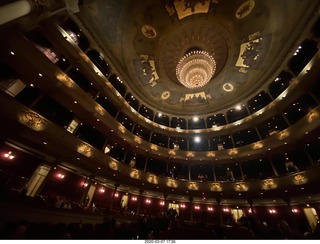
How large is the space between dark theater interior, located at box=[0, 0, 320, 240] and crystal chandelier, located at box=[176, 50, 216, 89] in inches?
4.0

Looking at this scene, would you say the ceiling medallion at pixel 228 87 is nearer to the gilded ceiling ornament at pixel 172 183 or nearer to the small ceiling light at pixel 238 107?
the small ceiling light at pixel 238 107

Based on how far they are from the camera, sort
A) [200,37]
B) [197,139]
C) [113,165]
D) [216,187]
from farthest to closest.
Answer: [197,139], [216,187], [200,37], [113,165]

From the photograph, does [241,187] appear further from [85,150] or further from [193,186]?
[85,150]

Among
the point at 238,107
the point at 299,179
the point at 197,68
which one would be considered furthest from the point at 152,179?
the point at 238,107

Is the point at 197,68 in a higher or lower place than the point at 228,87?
lower

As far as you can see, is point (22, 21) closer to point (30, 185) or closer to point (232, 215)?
point (30, 185)

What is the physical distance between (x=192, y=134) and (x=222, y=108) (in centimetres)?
501

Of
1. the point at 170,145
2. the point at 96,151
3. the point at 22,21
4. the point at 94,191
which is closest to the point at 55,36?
the point at 22,21

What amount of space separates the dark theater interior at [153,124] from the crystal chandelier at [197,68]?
10 cm

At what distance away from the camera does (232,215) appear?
15898 mm

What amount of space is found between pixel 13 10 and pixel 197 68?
38.3ft

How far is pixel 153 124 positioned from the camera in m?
18.2

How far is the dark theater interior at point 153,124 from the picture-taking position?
Answer: 8023 mm

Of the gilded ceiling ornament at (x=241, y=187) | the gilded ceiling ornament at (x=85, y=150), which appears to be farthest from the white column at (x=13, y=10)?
the gilded ceiling ornament at (x=241, y=187)
